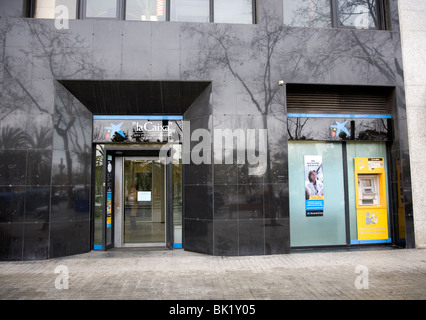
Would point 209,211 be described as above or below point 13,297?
above

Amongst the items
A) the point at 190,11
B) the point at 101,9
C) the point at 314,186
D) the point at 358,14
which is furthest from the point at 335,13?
the point at 101,9

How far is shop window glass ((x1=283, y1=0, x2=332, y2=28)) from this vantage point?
804 cm

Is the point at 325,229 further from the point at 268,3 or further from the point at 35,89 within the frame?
the point at 35,89

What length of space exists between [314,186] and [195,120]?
3.69 metres

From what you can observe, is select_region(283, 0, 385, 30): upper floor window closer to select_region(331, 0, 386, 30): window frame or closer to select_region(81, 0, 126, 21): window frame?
select_region(331, 0, 386, 30): window frame

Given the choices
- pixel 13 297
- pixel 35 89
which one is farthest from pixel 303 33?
pixel 13 297

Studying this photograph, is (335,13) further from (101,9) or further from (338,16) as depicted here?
(101,9)

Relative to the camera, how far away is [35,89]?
713 centimetres

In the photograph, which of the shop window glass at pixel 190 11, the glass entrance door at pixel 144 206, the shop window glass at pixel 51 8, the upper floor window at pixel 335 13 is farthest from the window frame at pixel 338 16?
the shop window glass at pixel 51 8

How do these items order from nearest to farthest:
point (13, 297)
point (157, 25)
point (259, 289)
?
1. point (13, 297)
2. point (259, 289)
3. point (157, 25)

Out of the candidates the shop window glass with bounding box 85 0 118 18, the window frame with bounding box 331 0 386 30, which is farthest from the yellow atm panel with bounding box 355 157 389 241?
the shop window glass with bounding box 85 0 118 18

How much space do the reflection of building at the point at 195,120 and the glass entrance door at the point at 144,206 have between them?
6 cm

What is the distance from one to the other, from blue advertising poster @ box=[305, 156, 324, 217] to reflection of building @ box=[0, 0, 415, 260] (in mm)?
174

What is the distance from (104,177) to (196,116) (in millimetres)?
2981
